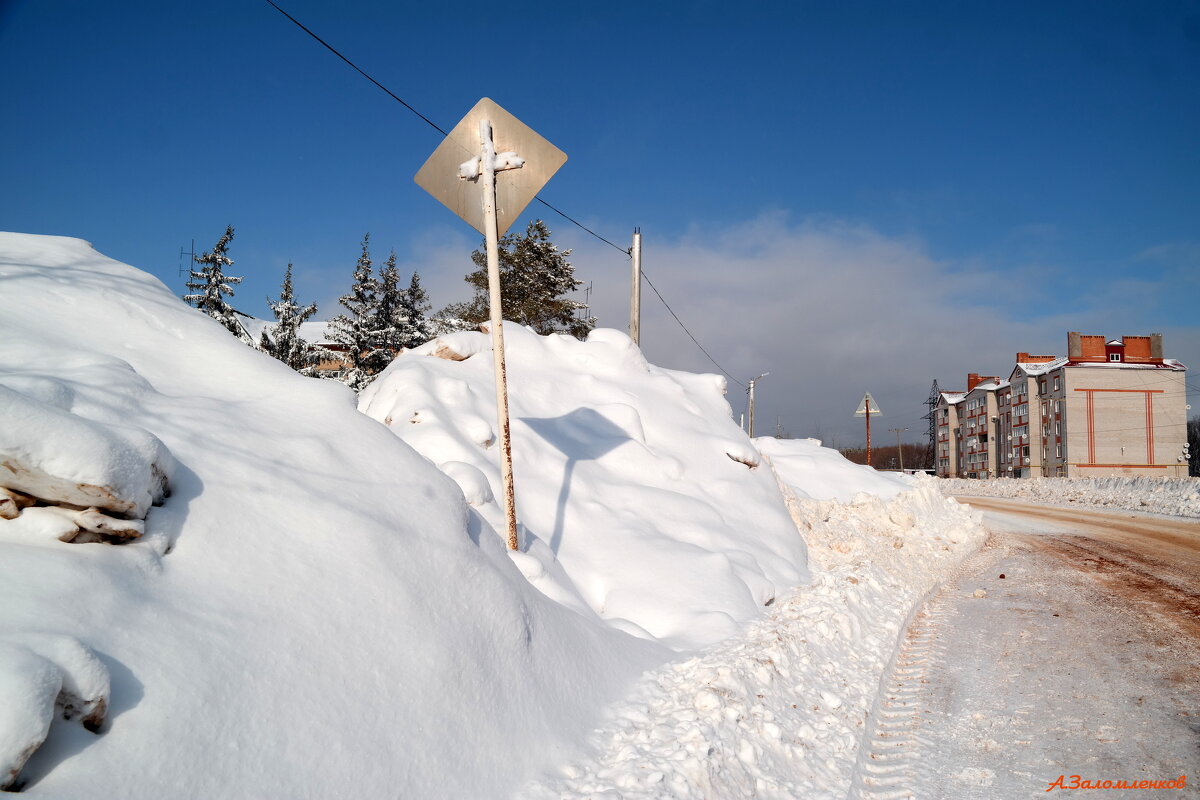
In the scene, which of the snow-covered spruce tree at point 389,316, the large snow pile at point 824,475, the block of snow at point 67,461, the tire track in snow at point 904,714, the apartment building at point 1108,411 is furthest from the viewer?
the apartment building at point 1108,411

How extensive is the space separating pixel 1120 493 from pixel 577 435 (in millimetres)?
24032

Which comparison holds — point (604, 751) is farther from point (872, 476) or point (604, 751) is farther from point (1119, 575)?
point (872, 476)

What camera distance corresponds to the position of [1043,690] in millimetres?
5059

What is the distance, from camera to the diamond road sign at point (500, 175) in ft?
18.0

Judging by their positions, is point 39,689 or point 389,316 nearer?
point 39,689

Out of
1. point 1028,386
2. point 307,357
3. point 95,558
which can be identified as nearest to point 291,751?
point 95,558

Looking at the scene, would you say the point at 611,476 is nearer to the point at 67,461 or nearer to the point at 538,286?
the point at 67,461

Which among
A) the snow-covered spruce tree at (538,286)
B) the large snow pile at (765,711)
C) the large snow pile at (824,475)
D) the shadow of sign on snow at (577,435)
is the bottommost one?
the large snow pile at (765,711)

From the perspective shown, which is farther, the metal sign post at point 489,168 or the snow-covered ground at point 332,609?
the metal sign post at point 489,168

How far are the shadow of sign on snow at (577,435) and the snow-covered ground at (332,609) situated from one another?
495 millimetres

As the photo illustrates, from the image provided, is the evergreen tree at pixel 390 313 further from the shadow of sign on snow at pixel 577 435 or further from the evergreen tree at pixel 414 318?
the shadow of sign on snow at pixel 577 435

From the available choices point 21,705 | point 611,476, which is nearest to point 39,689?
point 21,705

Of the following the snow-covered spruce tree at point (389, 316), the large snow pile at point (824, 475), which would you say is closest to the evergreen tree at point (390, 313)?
the snow-covered spruce tree at point (389, 316)

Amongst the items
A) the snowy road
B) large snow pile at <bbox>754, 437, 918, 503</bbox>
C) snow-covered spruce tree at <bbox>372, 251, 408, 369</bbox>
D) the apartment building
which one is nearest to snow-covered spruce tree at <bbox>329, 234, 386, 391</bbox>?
snow-covered spruce tree at <bbox>372, 251, 408, 369</bbox>
